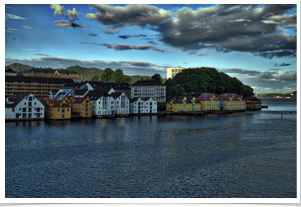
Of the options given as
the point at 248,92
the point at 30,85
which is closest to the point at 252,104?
the point at 248,92

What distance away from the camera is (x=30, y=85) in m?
66.3

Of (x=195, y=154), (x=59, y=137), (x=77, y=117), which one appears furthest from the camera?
(x=77, y=117)

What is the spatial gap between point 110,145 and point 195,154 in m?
7.80

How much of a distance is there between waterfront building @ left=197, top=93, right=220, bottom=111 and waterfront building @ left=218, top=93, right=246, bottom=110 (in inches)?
77.7

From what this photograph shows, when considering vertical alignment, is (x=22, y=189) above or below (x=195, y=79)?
below

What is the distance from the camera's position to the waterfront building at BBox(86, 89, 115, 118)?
167 ft

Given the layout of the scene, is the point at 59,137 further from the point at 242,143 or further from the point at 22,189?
the point at 242,143

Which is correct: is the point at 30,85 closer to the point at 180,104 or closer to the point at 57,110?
the point at 57,110

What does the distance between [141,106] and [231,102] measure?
101 ft

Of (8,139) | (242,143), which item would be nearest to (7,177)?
(8,139)

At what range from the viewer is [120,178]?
15320 millimetres

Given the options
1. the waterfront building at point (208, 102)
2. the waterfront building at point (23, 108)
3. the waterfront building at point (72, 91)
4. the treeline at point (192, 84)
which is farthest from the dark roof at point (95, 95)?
the waterfront building at point (208, 102)

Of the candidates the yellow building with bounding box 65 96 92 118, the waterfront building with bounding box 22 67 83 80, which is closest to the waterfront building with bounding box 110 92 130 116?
the yellow building with bounding box 65 96 92 118

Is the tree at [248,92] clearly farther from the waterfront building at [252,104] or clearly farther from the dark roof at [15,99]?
the dark roof at [15,99]
